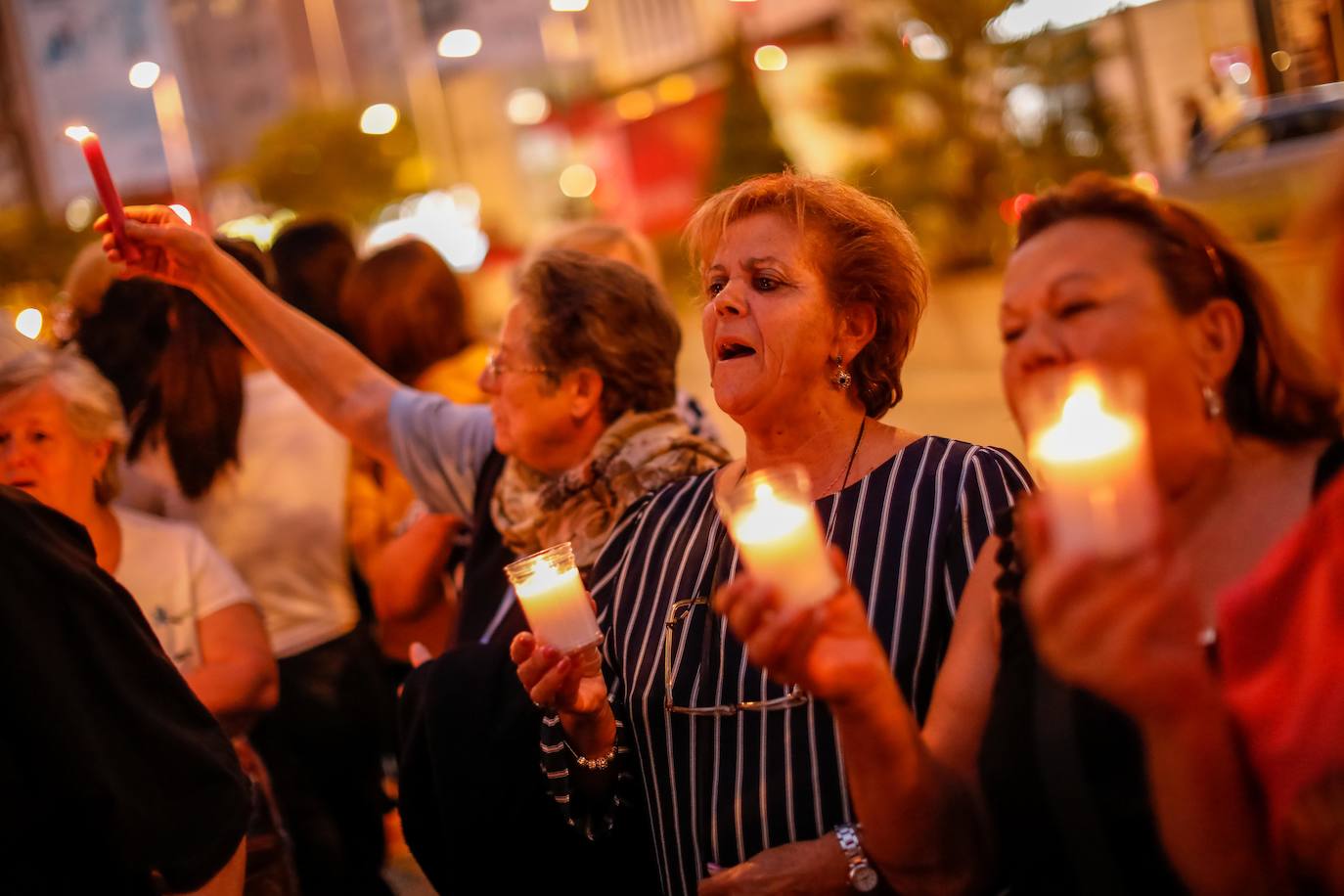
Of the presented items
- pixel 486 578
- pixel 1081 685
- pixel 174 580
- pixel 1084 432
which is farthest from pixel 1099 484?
pixel 174 580

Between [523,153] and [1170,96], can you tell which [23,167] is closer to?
[1170,96]

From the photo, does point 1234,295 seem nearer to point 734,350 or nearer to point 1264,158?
point 734,350

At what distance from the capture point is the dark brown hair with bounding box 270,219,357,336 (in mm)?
5598

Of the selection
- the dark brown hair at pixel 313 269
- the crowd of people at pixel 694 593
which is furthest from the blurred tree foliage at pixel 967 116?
the crowd of people at pixel 694 593

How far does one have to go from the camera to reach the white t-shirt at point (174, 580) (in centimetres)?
372

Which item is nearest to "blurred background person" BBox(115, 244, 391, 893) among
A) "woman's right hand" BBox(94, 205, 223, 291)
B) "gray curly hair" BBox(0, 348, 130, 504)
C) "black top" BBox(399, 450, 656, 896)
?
"gray curly hair" BBox(0, 348, 130, 504)

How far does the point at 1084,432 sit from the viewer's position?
1.49 metres

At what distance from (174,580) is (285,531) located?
839 mm

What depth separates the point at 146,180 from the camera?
13.8 m

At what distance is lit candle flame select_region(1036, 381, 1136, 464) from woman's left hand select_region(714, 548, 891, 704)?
0.47 metres

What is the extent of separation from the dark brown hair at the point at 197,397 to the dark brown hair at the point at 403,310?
679mm

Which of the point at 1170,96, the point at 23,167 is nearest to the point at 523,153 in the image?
the point at 23,167

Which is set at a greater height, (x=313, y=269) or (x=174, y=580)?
(x=313, y=269)

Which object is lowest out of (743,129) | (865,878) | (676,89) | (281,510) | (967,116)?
(865,878)
